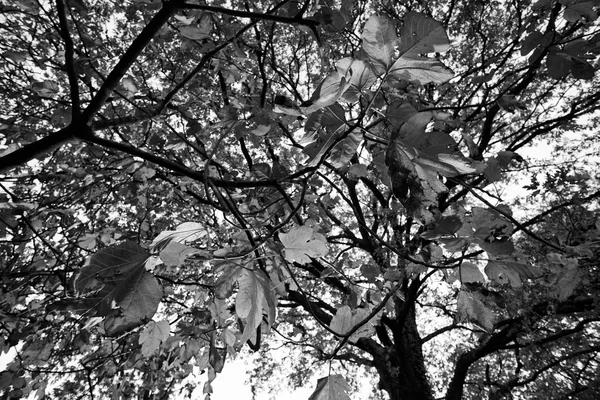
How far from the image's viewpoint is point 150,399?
3934 millimetres

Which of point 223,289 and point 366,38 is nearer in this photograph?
point 366,38

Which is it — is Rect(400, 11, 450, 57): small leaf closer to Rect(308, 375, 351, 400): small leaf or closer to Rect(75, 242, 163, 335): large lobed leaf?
Rect(75, 242, 163, 335): large lobed leaf

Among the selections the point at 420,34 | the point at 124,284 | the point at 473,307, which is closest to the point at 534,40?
the point at 420,34

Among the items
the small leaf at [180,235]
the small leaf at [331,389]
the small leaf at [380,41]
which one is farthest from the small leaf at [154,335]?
the small leaf at [380,41]

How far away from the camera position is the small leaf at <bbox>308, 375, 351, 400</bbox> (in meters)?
0.89

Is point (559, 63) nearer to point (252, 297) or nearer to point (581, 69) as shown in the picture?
point (581, 69)

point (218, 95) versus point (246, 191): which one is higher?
point (218, 95)

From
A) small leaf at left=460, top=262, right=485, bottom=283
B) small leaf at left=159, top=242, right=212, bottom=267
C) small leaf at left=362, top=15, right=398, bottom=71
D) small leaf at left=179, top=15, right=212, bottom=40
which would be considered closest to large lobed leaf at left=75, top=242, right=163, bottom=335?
small leaf at left=159, top=242, right=212, bottom=267

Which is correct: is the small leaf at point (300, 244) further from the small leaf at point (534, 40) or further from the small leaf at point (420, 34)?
the small leaf at point (534, 40)

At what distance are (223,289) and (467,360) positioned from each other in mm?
6876

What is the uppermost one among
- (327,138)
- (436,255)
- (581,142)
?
(581,142)

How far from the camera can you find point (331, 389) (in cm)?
90

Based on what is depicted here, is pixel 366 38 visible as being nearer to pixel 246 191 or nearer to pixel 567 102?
pixel 246 191

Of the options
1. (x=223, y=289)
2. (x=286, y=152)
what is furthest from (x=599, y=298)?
(x=223, y=289)
